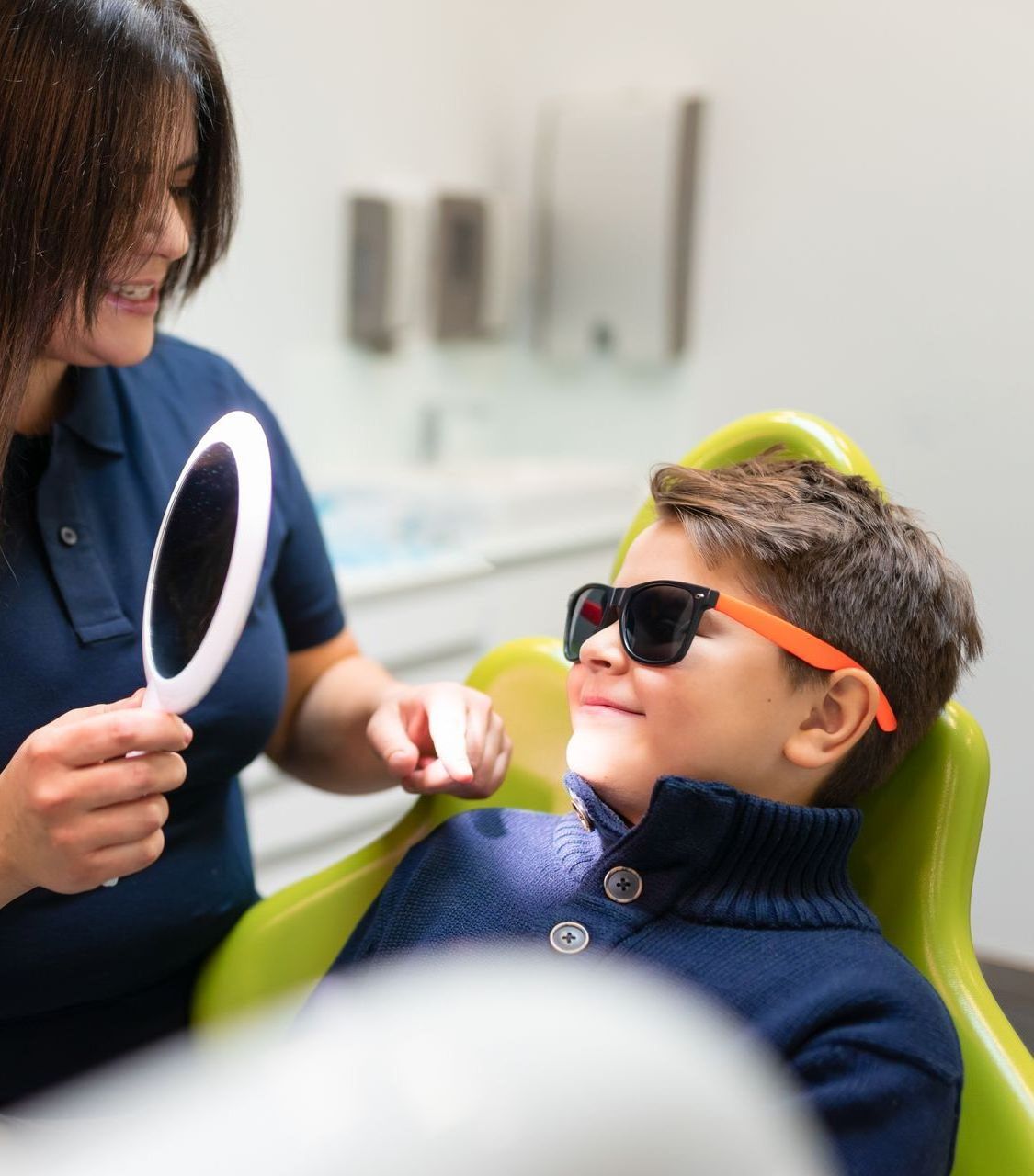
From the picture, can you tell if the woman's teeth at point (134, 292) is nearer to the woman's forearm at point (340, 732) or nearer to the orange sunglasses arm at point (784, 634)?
the woman's forearm at point (340, 732)

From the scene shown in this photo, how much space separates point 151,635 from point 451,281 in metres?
2.29

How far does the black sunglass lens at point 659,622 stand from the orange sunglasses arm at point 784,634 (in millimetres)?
25

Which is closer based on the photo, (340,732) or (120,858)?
(120,858)

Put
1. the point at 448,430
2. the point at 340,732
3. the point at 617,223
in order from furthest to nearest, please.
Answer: the point at 448,430 → the point at 617,223 → the point at 340,732

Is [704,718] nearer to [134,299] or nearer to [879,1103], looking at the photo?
[879,1103]

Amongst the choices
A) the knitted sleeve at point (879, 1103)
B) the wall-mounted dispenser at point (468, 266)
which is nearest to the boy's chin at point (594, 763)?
the knitted sleeve at point (879, 1103)

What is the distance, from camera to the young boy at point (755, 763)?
0.93 meters

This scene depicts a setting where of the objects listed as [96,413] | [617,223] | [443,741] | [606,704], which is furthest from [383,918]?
[617,223]

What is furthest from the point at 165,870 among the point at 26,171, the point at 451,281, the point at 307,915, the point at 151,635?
the point at 451,281

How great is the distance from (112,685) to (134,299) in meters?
0.31

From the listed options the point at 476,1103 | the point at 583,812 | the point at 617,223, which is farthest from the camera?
the point at 617,223

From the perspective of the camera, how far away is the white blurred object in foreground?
513 mm

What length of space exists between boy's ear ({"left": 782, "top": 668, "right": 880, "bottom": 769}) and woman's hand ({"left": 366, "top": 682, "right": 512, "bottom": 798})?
257mm

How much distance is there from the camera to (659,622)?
103 centimetres
